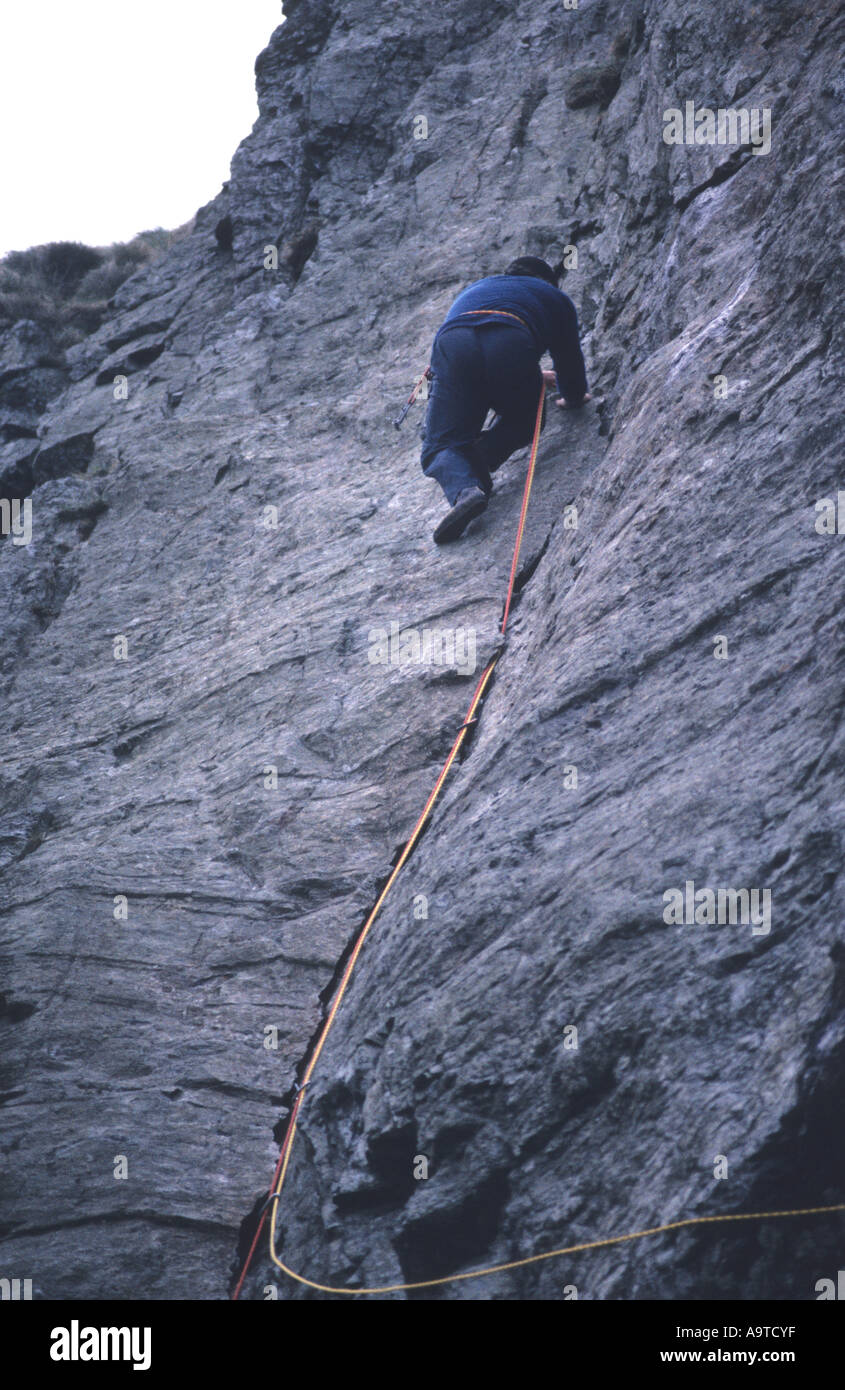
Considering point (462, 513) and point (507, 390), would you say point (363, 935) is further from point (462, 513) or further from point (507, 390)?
point (507, 390)

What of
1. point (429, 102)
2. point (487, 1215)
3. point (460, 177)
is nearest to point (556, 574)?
point (487, 1215)

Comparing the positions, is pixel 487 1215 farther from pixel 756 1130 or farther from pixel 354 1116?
pixel 756 1130

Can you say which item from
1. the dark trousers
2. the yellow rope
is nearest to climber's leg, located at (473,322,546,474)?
the dark trousers

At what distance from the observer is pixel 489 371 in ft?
25.9

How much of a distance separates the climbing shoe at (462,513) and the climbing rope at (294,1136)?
0.98ft

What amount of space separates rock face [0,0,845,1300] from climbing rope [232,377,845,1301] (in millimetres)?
47

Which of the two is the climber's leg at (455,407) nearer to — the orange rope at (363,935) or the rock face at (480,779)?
the rock face at (480,779)

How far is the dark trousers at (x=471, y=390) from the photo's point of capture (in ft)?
25.7

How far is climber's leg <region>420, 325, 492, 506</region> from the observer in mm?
7879

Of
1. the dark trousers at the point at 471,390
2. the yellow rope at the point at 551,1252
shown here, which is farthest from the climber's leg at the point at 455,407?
the yellow rope at the point at 551,1252

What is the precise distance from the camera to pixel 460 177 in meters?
11.9

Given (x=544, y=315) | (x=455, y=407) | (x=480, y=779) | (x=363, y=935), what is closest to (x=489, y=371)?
(x=455, y=407)

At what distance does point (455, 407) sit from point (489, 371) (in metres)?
0.34
